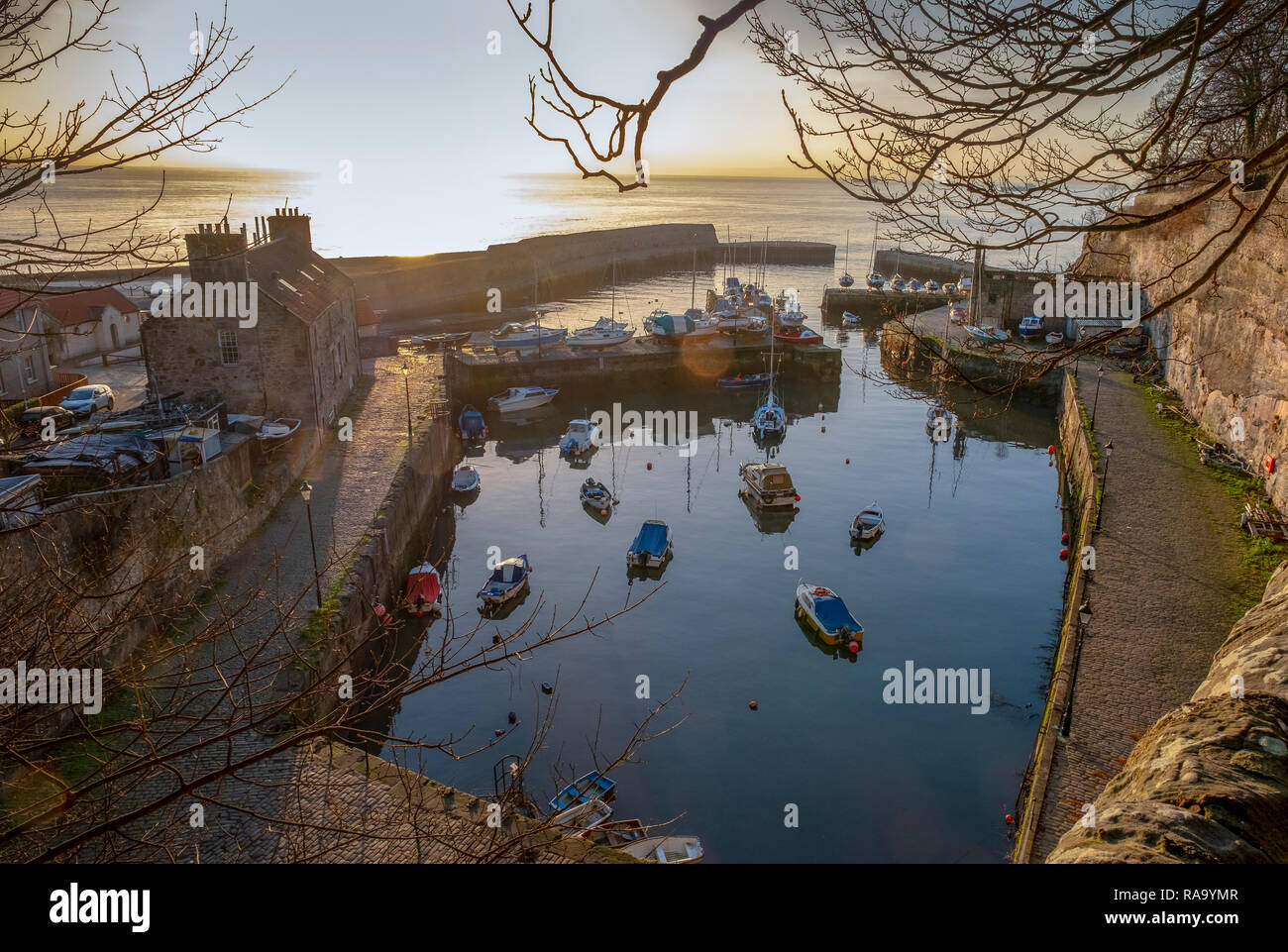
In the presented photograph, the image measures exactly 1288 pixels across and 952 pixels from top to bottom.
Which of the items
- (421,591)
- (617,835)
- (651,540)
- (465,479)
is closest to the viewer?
(617,835)

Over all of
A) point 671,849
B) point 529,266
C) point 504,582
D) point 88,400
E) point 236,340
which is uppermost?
point 529,266

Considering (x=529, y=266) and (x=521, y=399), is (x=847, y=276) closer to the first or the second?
(x=529, y=266)

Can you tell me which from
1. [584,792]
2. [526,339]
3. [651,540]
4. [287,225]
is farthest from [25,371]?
[584,792]

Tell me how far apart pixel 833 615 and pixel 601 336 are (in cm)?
3046

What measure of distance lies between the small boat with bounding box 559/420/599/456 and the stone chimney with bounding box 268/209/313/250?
513 inches

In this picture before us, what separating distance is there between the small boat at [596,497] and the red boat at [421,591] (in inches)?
316

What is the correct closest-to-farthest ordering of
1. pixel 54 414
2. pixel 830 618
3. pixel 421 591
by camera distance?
pixel 830 618
pixel 54 414
pixel 421 591

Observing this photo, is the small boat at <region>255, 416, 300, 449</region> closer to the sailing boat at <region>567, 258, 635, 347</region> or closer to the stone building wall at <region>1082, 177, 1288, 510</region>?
the stone building wall at <region>1082, 177, 1288, 510</region>

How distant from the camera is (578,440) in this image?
1427 inches

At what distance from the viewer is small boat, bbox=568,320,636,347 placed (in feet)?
159

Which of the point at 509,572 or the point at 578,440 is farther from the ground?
the point at 578,440

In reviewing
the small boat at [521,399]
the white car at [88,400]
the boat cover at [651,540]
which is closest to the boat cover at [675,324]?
the small boat at [521,399]

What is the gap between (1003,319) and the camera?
2007 inches

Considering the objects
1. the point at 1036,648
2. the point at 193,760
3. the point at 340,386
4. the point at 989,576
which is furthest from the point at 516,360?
the point at 193,760
